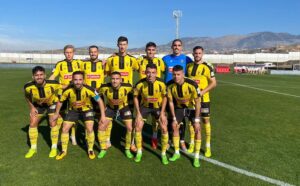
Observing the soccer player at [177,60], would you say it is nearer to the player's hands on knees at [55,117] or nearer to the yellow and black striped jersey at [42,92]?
the yellow and black striped jersey at [42,92]

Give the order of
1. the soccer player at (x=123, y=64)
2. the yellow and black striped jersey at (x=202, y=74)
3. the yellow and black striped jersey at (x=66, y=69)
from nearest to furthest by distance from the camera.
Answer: the yellow and black striped jersey at (x=202, y=74), the soccer player at (x=123, y=64), the yellow and black striped jersey at (x=66, y=69)

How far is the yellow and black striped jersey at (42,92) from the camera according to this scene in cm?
587

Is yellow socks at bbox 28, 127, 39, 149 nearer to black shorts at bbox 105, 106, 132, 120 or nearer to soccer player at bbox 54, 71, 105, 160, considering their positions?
soccer player at bbox 54, 71, 105, 160

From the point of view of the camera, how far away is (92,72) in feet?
21.6

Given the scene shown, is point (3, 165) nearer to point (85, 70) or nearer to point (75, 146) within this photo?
point (75, 146)

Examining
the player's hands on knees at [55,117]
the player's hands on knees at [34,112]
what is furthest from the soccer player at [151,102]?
the player's hands on knees at [34,112]

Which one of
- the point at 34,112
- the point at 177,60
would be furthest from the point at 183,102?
the point at 34,112

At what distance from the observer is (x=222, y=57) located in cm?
7806

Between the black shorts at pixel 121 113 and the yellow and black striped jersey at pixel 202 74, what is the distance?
5.05ft

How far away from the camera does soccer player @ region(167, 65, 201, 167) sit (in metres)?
5.42

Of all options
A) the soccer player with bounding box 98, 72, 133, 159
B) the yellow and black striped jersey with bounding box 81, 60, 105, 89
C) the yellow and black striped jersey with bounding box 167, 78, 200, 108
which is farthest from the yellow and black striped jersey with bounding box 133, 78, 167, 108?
the yellow and black striped jersey with bounding box 81, 60, 105, 89

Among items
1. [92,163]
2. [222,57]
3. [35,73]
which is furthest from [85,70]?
[222,57]

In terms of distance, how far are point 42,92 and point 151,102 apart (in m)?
2.25

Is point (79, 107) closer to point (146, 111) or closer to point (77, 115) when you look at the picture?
point (77, 115)
